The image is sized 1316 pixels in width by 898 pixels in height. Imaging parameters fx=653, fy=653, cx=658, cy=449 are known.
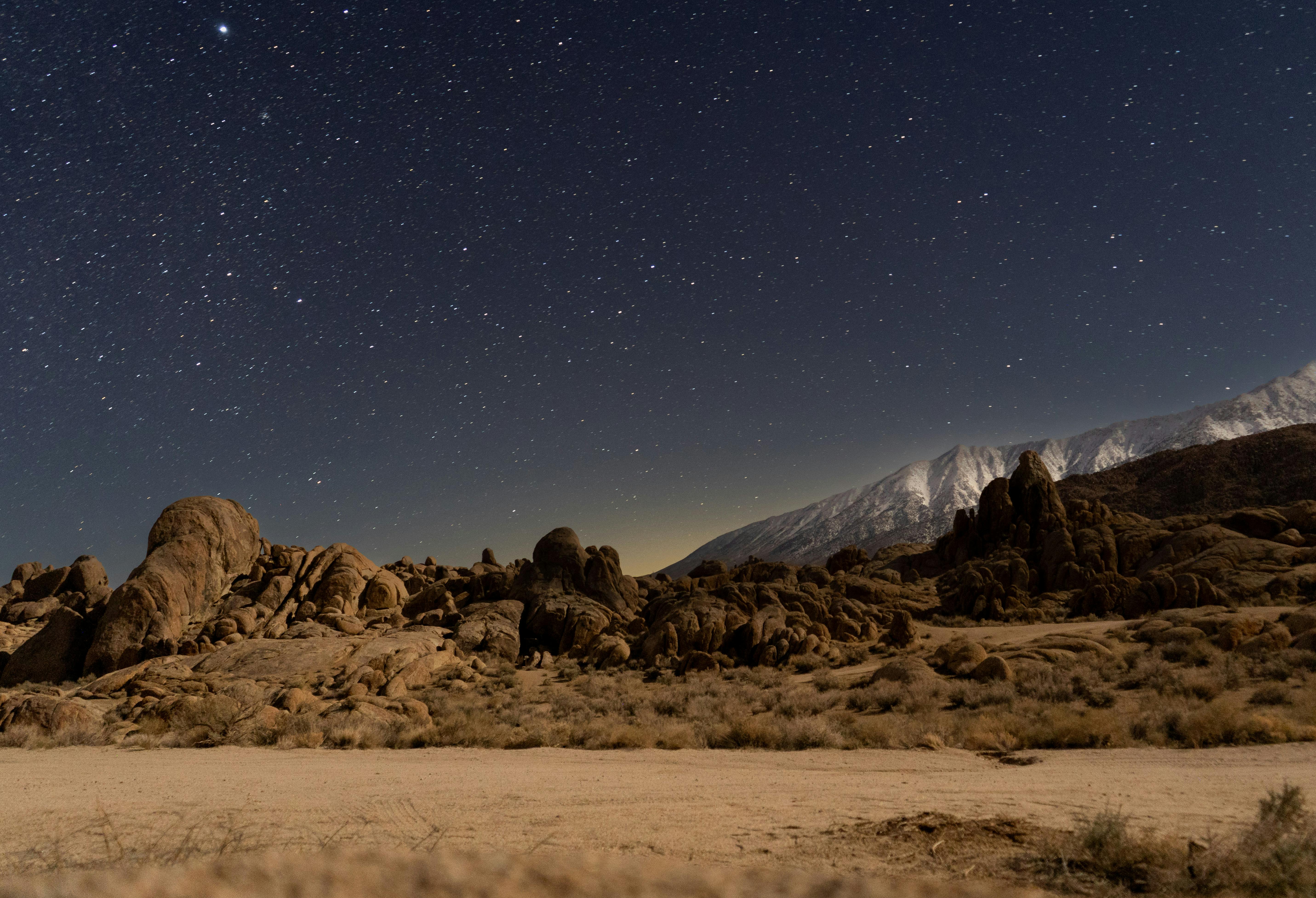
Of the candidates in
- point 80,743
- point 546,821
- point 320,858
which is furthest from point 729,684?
point 320,858

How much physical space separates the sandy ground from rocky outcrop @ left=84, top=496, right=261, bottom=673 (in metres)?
21.5

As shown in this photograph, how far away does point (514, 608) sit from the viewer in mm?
36750

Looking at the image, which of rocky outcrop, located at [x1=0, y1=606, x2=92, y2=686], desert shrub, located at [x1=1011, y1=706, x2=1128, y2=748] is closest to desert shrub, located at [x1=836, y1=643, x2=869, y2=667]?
desert shrub, located at [x1=1011, y1=706, x2=1128, y2=748]

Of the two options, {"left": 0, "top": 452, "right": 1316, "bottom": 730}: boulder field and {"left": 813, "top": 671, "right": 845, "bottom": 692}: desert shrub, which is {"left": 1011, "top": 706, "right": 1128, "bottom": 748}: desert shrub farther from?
{"left": 813, "top": 671, "right": 845, "bottom": 692}: desert shrub

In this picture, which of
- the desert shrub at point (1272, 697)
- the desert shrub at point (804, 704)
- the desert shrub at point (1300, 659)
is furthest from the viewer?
the desert shrub at point (804, 704)

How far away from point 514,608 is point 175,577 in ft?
55.2

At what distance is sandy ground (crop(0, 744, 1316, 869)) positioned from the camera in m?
6.08

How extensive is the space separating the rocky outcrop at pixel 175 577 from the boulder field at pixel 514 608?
0.10m

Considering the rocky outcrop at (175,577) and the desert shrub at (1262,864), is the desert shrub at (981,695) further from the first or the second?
the rocky outcrop at (175,577)

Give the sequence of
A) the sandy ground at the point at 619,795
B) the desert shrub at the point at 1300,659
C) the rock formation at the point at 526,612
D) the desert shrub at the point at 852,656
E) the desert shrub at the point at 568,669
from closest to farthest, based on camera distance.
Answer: the sandy ground at the point at 619,795 < the desert shrub at the point at 1300,659 < the rock formation at the point at 526,612 < the desert shrub at the point at 852,656 < the desert shrub at the point at 568,669

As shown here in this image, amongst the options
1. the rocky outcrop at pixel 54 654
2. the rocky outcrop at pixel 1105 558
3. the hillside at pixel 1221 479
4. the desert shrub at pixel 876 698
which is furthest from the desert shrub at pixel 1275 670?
the hillside at pixel 1221 479

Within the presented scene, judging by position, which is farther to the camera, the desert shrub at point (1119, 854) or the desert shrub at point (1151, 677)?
the desert shrub at point (1151, 677)

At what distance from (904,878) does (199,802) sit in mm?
7977

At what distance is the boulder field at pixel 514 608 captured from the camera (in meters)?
22.4
